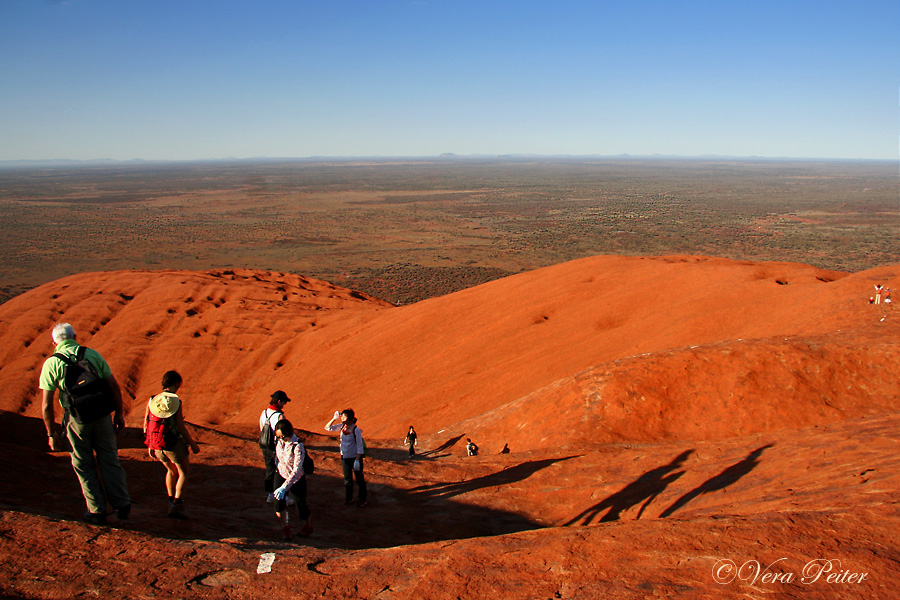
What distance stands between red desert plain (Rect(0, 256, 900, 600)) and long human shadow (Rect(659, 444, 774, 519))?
53 millimetres

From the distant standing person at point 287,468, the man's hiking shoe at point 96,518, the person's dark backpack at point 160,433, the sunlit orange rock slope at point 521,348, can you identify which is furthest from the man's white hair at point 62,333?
the sunlit orange rock slope at point 521,348

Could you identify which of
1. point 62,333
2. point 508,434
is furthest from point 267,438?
point 508,434

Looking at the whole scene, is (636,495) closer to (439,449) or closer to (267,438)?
(267,438)

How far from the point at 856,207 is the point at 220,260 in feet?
323

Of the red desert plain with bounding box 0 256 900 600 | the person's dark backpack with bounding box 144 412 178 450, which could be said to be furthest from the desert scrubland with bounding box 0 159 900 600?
the person's dark backpack with bounding box 144 412 178 450

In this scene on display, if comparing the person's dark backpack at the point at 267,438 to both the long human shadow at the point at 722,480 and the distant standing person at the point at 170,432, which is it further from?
the long human shadow at the point at 722,480

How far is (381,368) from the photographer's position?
17.8 metres

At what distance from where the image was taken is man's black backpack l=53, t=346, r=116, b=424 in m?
4.56

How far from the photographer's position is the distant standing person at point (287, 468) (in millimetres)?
5176

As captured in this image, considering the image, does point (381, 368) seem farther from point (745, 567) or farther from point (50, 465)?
point (745, 567)

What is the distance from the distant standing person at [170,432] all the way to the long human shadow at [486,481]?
3.13 meters

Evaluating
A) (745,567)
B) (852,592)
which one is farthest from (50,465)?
(852,592)

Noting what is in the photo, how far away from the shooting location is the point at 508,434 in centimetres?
1084

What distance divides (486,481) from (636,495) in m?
2.08
